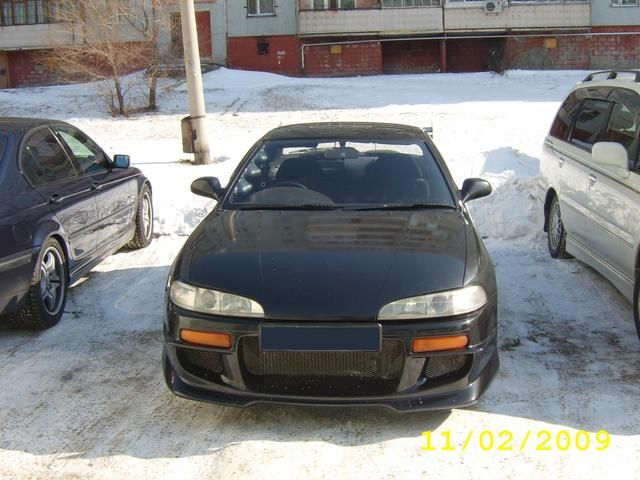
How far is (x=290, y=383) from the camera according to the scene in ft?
11.7

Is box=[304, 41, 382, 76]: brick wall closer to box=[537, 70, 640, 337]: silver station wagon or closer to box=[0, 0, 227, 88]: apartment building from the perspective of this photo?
box=[0, 0, 227, 88]: apartment building

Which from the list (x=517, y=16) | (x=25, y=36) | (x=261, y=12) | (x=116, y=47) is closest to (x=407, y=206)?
(x=116, y=47)

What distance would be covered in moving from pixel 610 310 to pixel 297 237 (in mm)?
2773

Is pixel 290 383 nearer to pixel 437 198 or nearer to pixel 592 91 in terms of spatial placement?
pixel 437 198

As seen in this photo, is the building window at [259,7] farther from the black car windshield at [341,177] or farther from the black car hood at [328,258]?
the black car hood at [328,258]

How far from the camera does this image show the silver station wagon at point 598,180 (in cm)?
504

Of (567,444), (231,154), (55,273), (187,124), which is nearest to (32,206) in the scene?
(55,273)

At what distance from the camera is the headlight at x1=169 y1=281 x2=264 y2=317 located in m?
3.52

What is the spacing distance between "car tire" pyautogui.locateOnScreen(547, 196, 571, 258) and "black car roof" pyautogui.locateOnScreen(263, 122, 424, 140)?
Result: 2002 mm

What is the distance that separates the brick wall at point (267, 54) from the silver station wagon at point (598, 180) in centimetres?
2245

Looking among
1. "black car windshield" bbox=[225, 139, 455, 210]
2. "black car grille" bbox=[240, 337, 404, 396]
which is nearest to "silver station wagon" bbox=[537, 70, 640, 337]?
"black car windshield" bbox=[225, 139, 455, 210]

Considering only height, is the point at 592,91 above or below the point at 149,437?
above

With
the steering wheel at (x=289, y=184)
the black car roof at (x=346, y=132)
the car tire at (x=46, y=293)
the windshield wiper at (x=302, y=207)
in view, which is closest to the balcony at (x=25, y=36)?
the car tire at (x=46, y=293)

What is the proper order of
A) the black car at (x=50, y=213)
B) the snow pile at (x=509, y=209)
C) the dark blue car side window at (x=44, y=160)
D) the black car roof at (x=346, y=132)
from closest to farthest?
1. the black car at (x=50, y=213)
2. the black car roof at (x=346, y=132)
3. the dark blue car side window at (x=44, y=160)
4. the snow pile at (x=509, y=209)
